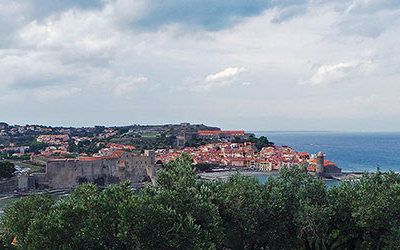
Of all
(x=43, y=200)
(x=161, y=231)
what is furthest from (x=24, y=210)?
(x=161, y=231)

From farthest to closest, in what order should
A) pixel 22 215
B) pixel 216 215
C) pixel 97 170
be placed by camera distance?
pixel 97 170 → pixel 22 215 → pixel 216 215

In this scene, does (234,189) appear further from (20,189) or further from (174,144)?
(174,144)

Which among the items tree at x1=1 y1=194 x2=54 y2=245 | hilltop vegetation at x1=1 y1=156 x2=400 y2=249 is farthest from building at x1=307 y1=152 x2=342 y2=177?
tree at x1=1 y1=194 x2=54 y2=245

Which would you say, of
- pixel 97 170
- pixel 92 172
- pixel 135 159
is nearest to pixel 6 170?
pixel 92 172

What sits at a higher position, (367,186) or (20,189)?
(367,186)

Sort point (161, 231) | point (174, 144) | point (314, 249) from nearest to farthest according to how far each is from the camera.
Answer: point (161, 231) → point (314, 249) → point (174, 144)

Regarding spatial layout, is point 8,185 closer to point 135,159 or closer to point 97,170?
point 97,170

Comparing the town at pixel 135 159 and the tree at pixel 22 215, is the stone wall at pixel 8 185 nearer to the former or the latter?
the town at pixel 135 159

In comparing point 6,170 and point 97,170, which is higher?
point 6,170

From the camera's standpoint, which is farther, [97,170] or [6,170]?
[97,170]
